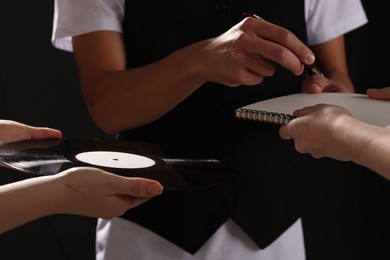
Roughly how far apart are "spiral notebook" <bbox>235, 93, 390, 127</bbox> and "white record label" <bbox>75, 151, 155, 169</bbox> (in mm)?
159

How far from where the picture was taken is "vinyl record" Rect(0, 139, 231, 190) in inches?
36.7

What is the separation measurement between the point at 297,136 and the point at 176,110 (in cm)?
37

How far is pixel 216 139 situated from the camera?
1248 mm

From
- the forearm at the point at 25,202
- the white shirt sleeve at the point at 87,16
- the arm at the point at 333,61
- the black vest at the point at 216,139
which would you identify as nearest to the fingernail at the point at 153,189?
the forearm at the point at 25,202

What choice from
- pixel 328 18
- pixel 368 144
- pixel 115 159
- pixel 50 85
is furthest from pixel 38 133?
pixel 50 85

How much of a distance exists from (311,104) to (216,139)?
0.79 ft

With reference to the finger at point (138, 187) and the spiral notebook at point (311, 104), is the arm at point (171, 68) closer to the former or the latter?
the spiral notebook at point (311, 104)

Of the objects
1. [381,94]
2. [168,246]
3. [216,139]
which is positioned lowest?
[168,246]

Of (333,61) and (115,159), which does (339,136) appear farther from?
(333,61)

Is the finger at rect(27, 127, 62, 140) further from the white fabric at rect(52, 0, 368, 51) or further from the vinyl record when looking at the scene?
the white fabric at rect(52, 0, 368, 51)

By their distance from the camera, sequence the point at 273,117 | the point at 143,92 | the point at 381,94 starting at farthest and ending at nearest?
the point at 143,92, the point at 381,94, the point at 273,117

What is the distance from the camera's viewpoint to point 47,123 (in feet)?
6.74

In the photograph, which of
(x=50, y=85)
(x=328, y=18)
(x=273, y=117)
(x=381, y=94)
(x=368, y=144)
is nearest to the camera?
(x=368, y=144)

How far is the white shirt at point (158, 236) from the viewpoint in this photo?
48.7 inches
